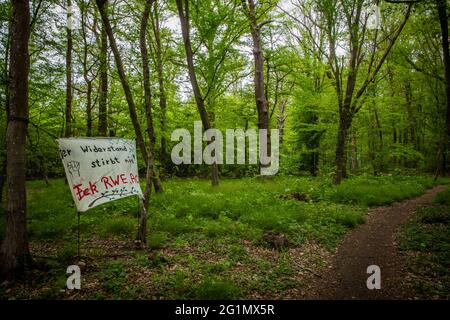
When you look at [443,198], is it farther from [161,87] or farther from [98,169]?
[161,87]

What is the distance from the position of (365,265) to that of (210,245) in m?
3.41

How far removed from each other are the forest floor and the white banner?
1.35 metres

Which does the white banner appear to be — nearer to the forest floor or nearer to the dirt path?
the forest floor

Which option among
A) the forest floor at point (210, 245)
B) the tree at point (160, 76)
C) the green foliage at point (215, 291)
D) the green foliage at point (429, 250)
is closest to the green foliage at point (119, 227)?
the forest floor at point (210, 245)

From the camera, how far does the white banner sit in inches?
201

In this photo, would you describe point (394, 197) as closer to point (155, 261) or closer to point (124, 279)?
point (155, 261)

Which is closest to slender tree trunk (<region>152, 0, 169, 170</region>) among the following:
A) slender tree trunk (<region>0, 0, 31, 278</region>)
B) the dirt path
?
slender tree trunk (<region>0, 0, 31, 278</region>)

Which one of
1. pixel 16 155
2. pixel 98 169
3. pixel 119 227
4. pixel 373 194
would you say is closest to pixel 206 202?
pixel 119 227

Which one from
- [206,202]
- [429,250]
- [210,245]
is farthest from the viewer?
[206,202]

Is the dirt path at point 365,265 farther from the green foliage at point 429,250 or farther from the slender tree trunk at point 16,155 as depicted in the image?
the slender tree trunk at point 16,155

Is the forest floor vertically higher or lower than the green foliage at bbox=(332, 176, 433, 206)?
lower

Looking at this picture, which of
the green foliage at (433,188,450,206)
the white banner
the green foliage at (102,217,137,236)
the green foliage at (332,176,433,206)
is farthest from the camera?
the green foliage at (332,176,433,206)

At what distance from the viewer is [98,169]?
552 centimetres
